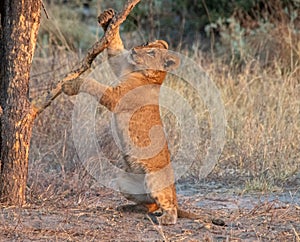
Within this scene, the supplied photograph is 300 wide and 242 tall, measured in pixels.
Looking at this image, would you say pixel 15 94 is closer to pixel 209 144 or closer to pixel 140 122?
pixel 140 122

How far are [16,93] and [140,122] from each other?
814 mm

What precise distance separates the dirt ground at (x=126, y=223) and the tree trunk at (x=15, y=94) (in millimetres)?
212

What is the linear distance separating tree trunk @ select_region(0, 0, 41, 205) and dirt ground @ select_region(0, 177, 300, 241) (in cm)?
21

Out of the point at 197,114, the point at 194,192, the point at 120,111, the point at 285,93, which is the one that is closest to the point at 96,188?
the point at 194,192

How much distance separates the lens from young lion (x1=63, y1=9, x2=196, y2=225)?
465 cm

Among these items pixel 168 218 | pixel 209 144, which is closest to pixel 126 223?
pixel 168 218

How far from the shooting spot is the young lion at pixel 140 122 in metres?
4.65

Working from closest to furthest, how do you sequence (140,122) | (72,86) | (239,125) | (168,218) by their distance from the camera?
(168,218) → (72,86) → (140,122) → (239,125)

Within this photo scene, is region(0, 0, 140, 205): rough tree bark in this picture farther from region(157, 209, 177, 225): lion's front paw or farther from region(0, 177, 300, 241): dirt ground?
region(157, 209, 177, 225): lion's front paw

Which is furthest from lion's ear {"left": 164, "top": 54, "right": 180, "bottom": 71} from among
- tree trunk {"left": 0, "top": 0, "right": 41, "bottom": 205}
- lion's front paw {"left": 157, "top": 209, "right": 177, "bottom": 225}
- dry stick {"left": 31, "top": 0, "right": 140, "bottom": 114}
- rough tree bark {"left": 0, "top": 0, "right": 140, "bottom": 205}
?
lion's front paw {"left": 157, "top": 209, "right": 177, "bottom": 225}

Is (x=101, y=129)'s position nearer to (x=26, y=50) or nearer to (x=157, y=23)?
(x=26, y=50)

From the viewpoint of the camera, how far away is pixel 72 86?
4.71m

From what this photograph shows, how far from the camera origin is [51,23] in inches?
436

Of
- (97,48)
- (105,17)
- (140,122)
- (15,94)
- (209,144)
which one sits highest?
(105,17)
